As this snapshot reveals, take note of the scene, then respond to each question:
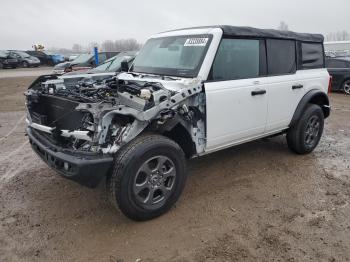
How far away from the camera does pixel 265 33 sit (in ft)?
14.3

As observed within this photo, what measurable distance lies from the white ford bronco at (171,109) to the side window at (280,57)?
14 millimetres

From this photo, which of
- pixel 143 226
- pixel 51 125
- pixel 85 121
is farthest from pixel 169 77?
pixel 143 226

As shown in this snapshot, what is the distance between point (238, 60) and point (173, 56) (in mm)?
829

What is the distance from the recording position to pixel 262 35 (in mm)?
4301

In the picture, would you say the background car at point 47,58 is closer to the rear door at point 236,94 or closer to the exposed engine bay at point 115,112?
the exposed engine bay at point 115,112

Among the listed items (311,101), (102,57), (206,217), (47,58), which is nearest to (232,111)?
(206,217)

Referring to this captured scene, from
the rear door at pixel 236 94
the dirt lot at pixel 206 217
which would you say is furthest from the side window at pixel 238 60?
the dirt lot at pixel 206 217

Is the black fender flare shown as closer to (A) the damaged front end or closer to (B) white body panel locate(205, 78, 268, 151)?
(B) white body panel locate(205, 78, 268, 151)

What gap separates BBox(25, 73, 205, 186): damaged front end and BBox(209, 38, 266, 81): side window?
0.44 meters

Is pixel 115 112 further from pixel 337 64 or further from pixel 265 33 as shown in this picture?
pixel 337 64

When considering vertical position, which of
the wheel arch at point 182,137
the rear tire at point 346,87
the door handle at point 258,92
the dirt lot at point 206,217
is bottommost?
the dirt lot at point 206,217

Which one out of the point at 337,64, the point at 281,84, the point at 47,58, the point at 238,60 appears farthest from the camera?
the point at 47,58

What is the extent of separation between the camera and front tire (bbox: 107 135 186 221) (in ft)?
9.75

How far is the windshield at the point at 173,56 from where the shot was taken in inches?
148
